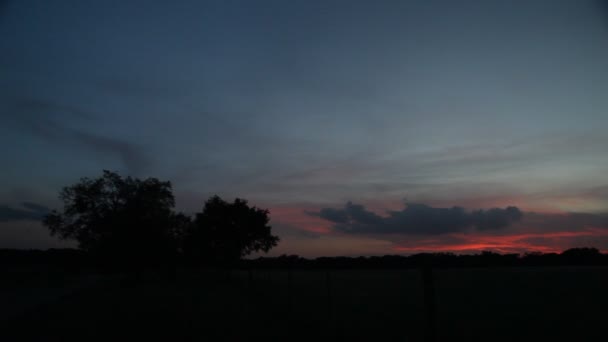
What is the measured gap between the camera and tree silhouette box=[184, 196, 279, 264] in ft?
168

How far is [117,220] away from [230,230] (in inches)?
559

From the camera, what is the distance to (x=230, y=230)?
51.0m

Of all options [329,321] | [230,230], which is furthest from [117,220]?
[329,321]

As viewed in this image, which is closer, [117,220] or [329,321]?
[329,321]

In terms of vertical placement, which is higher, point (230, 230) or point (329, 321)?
point (230, 230)

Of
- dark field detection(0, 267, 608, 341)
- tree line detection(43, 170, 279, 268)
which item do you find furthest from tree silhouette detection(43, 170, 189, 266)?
dark field detection(0, 267, 608, 341)

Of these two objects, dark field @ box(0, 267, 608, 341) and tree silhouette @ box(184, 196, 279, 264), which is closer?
dark field @ box(0, 267, 608, 341)

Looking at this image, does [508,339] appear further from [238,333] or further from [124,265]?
[124,265]

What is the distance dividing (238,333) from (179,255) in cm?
4097

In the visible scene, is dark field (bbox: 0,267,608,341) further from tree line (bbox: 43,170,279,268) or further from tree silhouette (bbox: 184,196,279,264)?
Answer: tree silhouette (bbox: 184,196,279,264)

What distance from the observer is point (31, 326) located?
12.9 metres

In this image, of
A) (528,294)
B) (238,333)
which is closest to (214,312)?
(238,333)

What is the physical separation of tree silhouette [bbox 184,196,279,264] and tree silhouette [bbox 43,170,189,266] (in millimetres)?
8048

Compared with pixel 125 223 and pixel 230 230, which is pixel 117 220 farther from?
pixel 230 230
